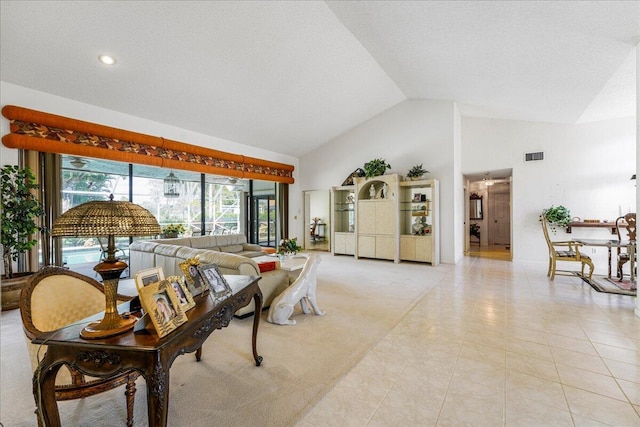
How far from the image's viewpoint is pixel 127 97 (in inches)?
186

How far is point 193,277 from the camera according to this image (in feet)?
5.97

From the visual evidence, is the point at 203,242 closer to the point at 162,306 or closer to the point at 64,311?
the point at 64,311

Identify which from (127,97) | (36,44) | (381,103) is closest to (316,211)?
(381,103)

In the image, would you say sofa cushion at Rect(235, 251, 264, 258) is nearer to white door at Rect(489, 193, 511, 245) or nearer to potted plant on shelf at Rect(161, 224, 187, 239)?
potted plant on shelf at Rect(161, 224, 187, 239)

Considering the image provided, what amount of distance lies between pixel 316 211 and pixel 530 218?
5650 mm

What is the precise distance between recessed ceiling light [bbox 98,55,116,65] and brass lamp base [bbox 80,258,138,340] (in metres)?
4.01

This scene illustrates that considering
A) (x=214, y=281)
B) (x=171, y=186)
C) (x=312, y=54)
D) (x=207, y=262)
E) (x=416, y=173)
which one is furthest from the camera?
(x=416, y=173)

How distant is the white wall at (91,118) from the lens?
12.9 ft

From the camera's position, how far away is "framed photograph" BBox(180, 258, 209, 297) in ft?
5.86

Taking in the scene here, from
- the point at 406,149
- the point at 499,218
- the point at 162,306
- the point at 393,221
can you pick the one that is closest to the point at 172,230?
the point at 393,221

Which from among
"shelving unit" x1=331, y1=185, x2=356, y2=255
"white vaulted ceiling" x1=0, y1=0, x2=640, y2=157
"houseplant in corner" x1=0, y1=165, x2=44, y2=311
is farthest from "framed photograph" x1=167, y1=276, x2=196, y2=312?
"shelving unit" x1=331, y1=185, x2=356, y2=255

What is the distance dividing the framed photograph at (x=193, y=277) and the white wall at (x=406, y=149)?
6.20 metres

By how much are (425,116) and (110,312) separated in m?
7.38

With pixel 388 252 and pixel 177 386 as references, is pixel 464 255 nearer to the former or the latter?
pixel 388 252
